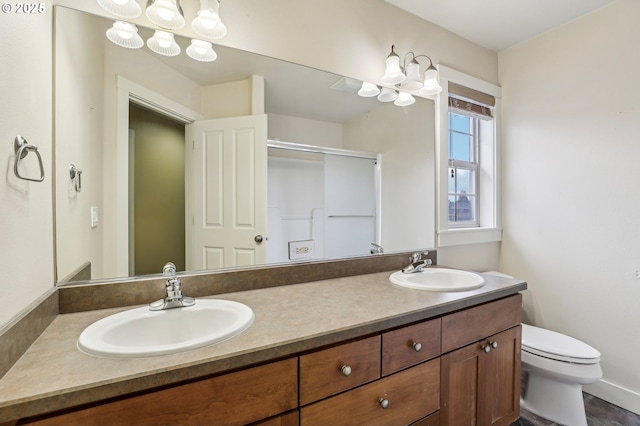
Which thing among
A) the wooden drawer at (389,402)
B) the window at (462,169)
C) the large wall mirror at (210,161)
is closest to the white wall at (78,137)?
the large wall mirror at (210,161)

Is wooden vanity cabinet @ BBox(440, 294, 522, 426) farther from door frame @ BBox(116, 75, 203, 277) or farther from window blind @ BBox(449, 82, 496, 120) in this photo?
window blind @ BBox(449, 82, 496, 120)

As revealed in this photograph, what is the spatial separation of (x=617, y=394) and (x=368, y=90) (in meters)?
2.47

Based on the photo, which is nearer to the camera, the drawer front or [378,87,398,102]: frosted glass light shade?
the drawer front

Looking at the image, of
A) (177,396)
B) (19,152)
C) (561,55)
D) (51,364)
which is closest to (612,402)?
(561,55)

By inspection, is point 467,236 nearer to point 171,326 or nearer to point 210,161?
point 210,161

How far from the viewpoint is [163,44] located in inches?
47.2

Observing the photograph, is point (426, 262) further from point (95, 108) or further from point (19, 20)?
point (19, 20)

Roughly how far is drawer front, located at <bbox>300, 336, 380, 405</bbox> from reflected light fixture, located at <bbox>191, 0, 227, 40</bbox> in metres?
1.36

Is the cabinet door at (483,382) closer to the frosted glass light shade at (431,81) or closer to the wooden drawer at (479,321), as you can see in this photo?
the wooden drawer at (479,321)

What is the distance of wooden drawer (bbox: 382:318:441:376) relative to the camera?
3.22 feet

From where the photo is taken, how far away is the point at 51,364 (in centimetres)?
66

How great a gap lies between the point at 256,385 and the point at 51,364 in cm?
48

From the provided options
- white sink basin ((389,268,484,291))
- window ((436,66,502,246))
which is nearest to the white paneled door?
white sink basin ((389,268,484,291))

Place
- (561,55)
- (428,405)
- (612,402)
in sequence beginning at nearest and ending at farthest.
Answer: (428,405) → (612,402) → (561,55)
